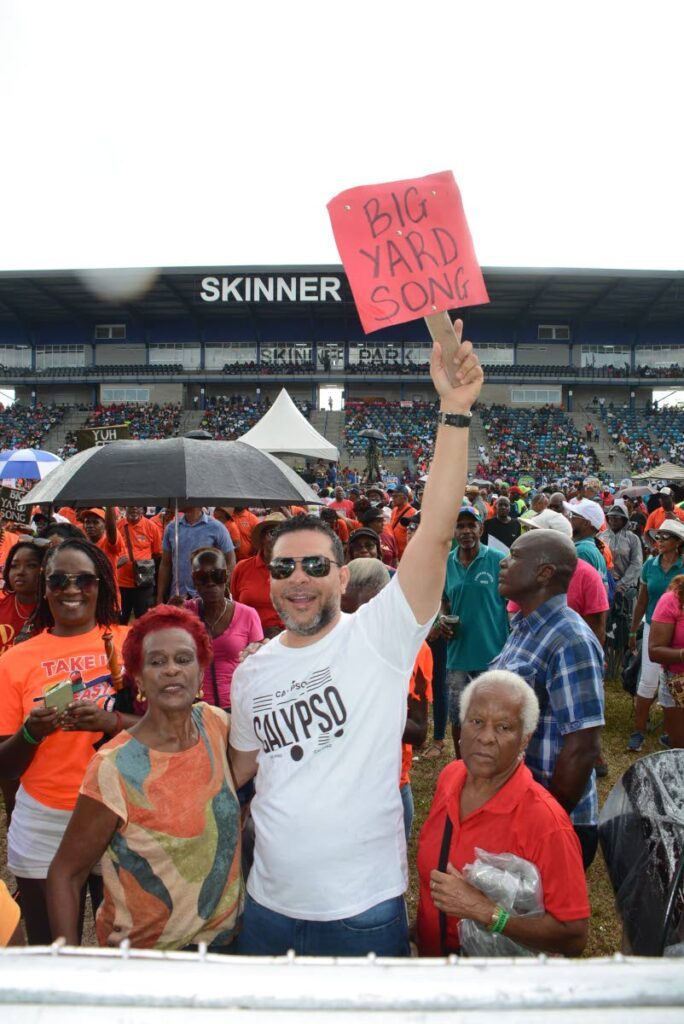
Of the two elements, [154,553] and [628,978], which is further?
[154,553]

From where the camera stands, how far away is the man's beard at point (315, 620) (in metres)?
1.84

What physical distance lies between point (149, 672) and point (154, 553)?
566cm

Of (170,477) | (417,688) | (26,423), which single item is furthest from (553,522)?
(26,423)

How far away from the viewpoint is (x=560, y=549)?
2.71 m

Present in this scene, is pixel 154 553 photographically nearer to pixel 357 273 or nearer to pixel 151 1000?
pixel 357 273

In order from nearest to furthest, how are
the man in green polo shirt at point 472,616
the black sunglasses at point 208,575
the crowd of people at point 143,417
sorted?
the black sunglasses at point 208,575, the man in green polo shirt at point 472,616, the crowd of people at point 143,417

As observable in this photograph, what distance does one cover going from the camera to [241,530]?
24.8 feet

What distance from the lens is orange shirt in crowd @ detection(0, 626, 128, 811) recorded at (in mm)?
2301

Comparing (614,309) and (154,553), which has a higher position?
(614,309)

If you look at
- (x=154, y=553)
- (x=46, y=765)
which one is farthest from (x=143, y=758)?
(x=154, y=553)

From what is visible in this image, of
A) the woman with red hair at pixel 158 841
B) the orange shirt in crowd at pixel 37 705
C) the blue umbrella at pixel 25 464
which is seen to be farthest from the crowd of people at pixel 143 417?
the woman with red hair at pixel 158 841

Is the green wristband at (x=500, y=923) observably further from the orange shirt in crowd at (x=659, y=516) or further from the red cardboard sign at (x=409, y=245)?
the orange shirt in crowd at (x=659, y=516)

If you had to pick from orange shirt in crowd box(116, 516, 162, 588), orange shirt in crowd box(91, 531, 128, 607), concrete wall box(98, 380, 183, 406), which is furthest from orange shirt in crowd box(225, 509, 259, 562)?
concrete wall box(98, 380, 183, 406)

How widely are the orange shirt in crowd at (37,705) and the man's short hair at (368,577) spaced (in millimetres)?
1269
